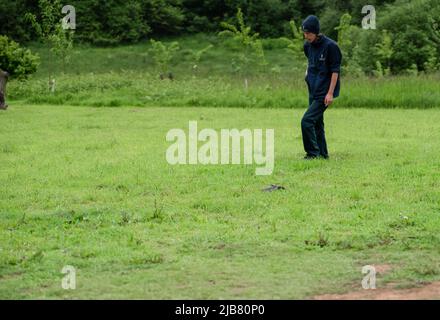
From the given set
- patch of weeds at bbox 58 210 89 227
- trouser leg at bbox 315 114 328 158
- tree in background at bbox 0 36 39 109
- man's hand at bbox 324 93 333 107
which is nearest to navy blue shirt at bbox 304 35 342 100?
man's hand at bbox 324 93 333 107

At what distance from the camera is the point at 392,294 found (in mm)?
6582

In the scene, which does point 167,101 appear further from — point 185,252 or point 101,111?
point 185,252

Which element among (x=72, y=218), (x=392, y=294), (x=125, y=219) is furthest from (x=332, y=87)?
(x=392, y=294)

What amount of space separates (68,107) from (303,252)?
20.1 metres

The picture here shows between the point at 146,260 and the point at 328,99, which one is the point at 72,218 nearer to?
the point at 146,260

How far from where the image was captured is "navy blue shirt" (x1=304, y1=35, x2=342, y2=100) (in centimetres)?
1308

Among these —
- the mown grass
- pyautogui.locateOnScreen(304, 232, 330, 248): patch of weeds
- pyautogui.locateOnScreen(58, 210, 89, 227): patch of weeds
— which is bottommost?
pyautogui.locateOnScreen(58, 210, 89, 227): patch of weeds

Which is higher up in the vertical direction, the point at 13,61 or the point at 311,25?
the point at 311,25

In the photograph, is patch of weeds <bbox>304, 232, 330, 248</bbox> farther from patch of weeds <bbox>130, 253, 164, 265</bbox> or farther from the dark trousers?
the dark trousers

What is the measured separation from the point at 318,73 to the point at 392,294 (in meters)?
7.15

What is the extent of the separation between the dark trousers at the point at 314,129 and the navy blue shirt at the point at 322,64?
0.60 ft

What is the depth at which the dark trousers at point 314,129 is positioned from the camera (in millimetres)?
13195

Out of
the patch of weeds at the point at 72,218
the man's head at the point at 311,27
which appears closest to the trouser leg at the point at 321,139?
the man's head at the point at 311,27

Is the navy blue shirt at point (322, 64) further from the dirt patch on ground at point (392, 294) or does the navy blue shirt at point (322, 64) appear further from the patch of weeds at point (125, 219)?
the dirt patch on ground at point (392, 294)
